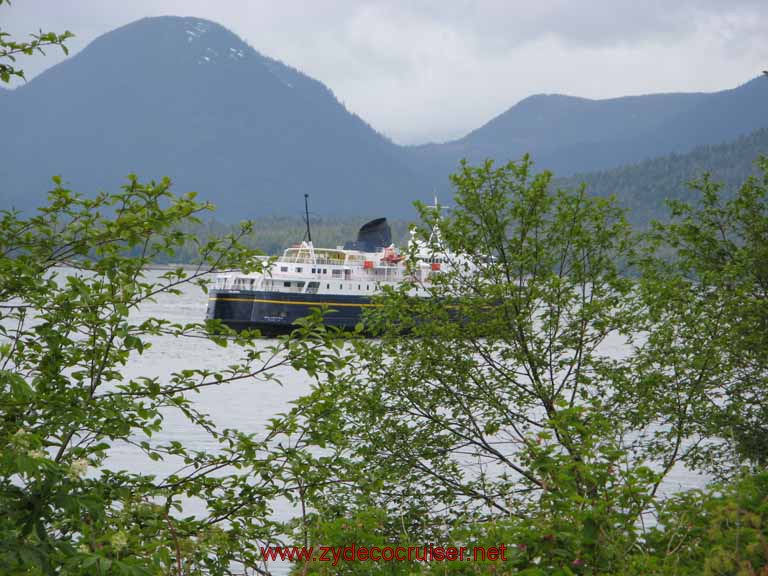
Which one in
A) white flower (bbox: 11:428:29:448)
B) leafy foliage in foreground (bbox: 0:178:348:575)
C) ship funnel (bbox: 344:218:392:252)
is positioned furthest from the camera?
ship funnel (bbox: 344:218:392:252)

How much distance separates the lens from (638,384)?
883cm

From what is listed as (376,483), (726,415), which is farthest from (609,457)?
(726,415)

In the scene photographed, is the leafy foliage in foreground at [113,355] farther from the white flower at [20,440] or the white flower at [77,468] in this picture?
the white flower at [20,440]

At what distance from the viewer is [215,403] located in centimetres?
2864

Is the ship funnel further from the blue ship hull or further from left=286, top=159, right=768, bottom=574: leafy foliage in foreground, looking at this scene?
left=286, top=159, right=768, bottom=574: leafy foliage in foreground

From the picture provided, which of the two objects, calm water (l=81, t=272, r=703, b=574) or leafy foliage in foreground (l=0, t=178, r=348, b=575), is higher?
leafy foliage in foreground (l=0, t=178, r=348, b=575)

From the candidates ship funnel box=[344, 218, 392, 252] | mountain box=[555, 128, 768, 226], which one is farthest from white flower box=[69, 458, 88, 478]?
mountain box=[555, 128, 768, 226]

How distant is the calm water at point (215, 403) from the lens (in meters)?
17.8

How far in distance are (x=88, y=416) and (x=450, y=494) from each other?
5383mm

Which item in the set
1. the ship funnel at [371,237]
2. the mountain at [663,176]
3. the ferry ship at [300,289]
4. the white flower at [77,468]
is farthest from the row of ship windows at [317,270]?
the mountain at [663,176]

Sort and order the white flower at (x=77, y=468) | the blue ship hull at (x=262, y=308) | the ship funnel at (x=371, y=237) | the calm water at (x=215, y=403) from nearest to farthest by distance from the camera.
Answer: the white flower at (x=77, y=468)
the calm water at (x=215, y=403)
the blue ship hull at (x=262, y=308)
the ship funnel at (x=371, y=237)

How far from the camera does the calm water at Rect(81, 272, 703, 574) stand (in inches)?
701

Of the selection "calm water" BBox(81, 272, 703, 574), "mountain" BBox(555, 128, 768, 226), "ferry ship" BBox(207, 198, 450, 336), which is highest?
"mountain" BBox(555, 128, 768, 226)

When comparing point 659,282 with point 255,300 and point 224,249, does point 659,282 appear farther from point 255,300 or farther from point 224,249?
point 255,300
